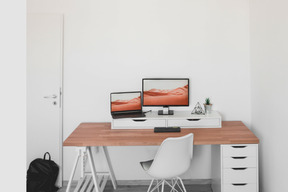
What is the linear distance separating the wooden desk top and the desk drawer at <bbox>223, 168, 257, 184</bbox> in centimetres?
28

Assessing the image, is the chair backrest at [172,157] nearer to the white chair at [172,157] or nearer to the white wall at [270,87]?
the white chair at [172,157]

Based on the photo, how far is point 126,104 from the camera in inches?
109

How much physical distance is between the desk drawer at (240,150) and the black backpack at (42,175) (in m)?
1.89

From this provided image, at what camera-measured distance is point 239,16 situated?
2.84 meters

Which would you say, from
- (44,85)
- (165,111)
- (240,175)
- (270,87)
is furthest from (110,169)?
(270,87)

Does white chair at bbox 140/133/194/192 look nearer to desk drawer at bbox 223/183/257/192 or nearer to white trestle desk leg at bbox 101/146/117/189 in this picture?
desk drawer at bbox 223/183/257/192

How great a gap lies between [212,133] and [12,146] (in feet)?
7.51

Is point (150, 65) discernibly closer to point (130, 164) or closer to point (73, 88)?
point (73, 88)

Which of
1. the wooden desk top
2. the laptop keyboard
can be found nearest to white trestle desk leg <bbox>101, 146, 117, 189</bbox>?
the wooden desk top

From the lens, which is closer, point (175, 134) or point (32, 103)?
point (175, 134)

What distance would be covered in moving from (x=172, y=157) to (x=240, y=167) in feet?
2.31

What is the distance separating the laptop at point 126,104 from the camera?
8.94 ft

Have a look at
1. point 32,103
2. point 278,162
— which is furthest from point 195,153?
point 32,103

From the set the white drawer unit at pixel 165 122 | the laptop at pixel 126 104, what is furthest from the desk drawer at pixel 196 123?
the laptop at pixel 126 104
